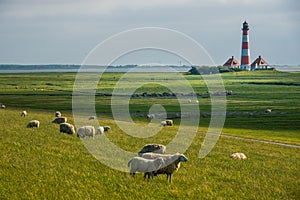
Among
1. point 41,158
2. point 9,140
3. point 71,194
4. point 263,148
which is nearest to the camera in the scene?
point 71,194

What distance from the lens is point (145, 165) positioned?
17.5 meters

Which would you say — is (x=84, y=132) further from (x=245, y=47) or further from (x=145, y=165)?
(x=245, y=47)

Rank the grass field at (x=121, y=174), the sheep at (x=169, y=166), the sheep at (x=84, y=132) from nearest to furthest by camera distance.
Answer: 1. the grass field at (x=121, y=174)
2. the sheep at (x=169, y=166)
3. the sheep at (x=84, y=132)

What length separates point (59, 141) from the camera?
87.1 ft

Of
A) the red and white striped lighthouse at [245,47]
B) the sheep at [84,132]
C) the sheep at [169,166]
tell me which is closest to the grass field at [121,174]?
the sheep at [169,166]

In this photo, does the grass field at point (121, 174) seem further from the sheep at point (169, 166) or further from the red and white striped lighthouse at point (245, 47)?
the red and white striped lighthouse at point (245, 47)

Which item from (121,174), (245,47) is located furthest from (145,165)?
(245,47)

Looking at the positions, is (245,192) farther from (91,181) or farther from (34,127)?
(34,127)

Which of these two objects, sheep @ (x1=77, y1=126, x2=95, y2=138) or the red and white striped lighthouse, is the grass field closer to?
sheep @ (x1=77, y1=126, x2=95, y2=138)

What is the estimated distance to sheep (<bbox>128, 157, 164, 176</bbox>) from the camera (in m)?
17.4

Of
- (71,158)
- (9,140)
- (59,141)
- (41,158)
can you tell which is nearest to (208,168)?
(71,158)

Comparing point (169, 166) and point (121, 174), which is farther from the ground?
point (169, 166)

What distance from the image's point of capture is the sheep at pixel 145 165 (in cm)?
1741

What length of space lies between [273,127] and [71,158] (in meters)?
37.9
